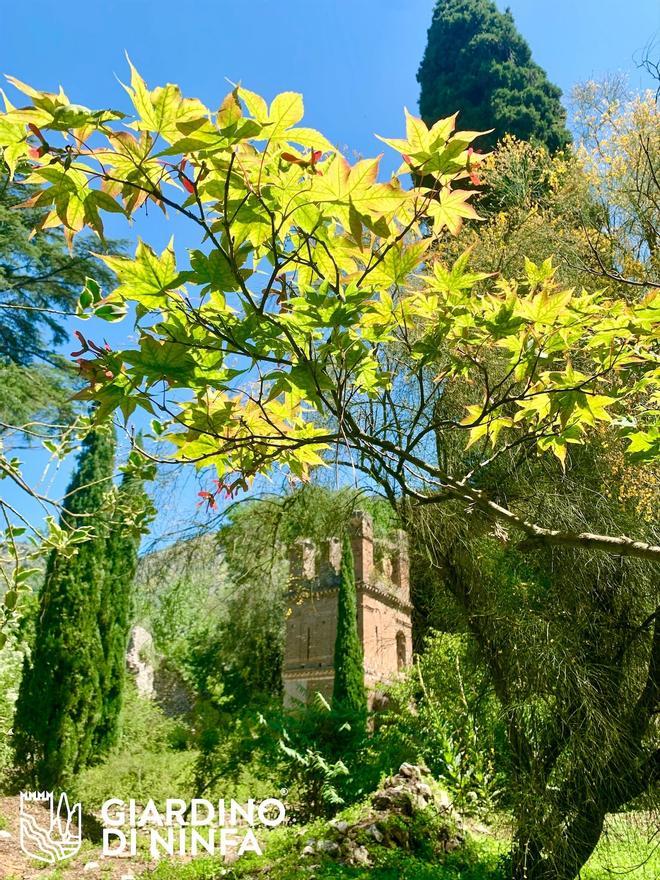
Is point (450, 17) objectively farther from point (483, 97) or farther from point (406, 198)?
point (406, 198)

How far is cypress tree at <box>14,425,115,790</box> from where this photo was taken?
7.69 metres

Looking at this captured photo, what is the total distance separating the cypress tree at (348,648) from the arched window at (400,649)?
1.76 m

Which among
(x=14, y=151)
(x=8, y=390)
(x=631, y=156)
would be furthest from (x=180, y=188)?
(x=8, y=390)

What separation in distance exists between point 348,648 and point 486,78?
15892 mm

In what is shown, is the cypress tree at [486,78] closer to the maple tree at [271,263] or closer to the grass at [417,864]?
the grass at [417,864]

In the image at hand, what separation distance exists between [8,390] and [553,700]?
23.8ft

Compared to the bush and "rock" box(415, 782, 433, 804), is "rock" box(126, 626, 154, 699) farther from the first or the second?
"rock" box(415, 782, 433, 804)

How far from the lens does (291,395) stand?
159cm

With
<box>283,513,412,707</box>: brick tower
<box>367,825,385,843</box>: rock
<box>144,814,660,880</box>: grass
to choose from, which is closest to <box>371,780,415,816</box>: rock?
<box>367,825,385,843</box>: rock

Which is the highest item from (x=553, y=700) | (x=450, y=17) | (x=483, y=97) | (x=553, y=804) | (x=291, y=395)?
(x=450, y=17)

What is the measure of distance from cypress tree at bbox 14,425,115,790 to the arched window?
6.09 metres

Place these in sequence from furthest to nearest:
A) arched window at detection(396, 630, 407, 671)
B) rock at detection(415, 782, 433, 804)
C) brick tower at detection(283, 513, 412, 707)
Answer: arched window at detection(396, 630, 407, 671), brick tower at detection(283, 513, 412, 707), rock at detection(415, 782, 433, 804)

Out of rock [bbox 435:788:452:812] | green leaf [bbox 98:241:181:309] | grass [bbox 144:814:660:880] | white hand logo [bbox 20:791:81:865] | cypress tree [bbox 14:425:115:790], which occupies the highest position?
green leaf [bbox 98:241:181:309]

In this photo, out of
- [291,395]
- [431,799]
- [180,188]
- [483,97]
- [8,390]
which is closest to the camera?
[180,188]
